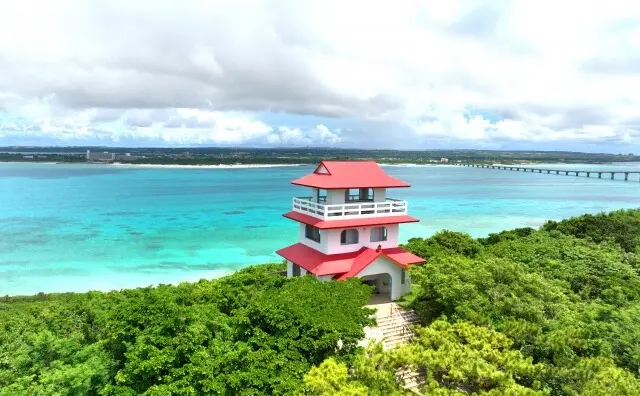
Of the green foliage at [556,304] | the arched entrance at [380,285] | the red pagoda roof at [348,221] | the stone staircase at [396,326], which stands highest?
the red pagoda roof at [348,221]

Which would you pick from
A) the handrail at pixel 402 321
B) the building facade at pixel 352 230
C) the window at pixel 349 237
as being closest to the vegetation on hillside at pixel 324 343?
the handrail at pixel 402 321

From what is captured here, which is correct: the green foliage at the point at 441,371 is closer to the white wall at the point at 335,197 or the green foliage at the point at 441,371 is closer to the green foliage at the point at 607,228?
the white wall at the point at 335,197

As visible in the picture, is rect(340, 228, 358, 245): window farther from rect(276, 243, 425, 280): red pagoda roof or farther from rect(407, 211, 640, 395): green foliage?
rect(407, 211, 640, 395): green foliage

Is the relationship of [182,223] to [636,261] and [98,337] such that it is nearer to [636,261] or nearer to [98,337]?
[98,337]

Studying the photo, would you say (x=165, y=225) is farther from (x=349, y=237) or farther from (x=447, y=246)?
(x=349, y=237)

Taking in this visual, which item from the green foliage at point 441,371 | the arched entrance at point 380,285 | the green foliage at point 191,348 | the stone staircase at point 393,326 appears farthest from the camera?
the arched entrance at point 380,285

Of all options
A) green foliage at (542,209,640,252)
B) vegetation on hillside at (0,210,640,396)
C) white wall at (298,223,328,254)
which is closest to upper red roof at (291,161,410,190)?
white wall at (298,223,328,254)

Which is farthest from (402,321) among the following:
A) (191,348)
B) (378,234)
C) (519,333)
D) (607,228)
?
(607,228)

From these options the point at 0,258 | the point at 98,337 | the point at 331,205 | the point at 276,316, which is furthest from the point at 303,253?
the point at 0,258

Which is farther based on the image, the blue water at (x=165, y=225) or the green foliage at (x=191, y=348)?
the blue water at (x=165, y=225)
